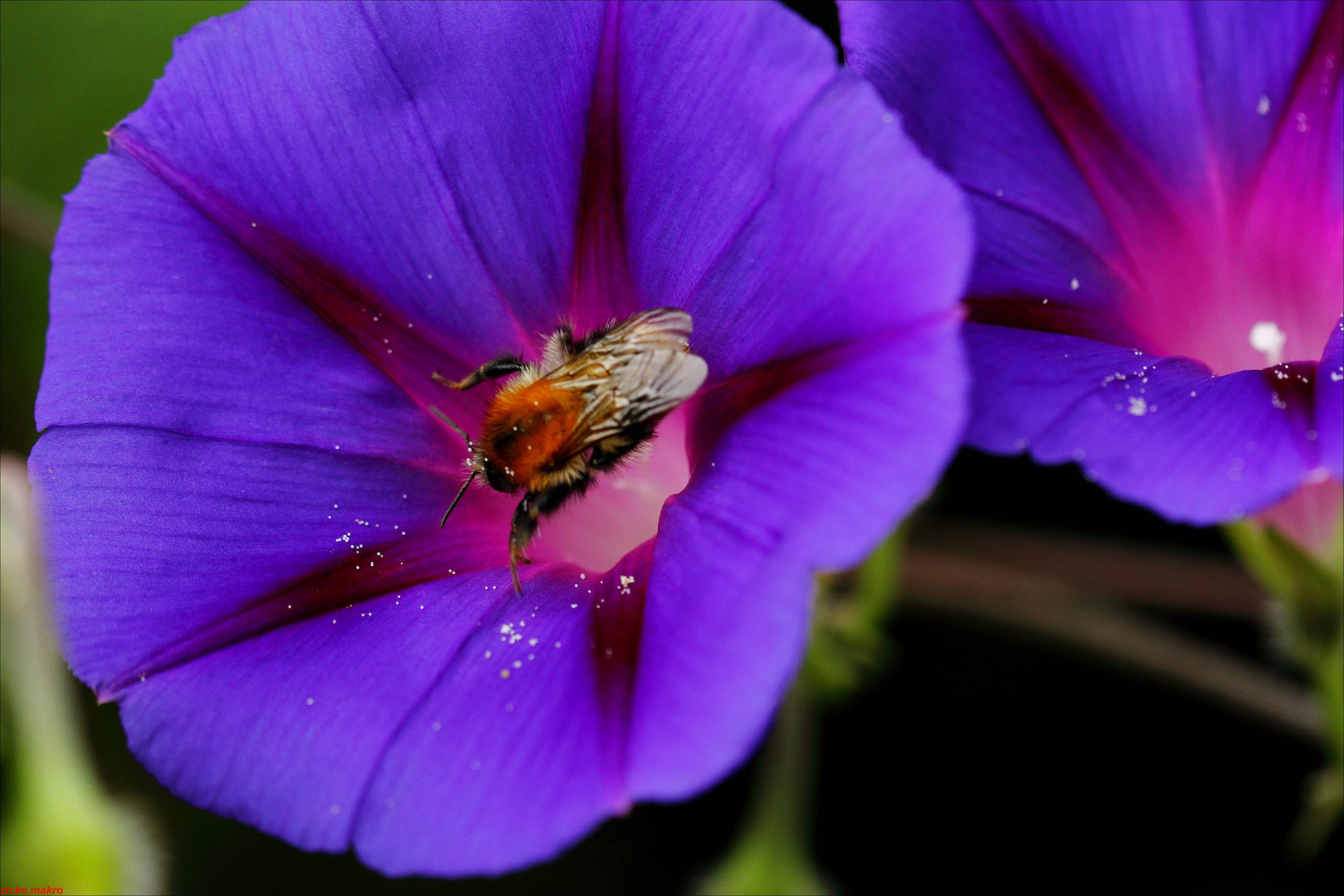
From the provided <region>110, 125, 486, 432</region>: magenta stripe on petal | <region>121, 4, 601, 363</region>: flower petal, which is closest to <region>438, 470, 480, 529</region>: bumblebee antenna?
<region>110, 125, 486, 432</region>: magenta stripe on petal

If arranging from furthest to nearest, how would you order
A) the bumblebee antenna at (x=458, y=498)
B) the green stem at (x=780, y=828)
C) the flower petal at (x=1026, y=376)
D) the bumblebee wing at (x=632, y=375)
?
1. the green stem at (x=780, y=828)
2. the bumblebee antenna at (x=458, y=498)
3. the bumblebee wing at (x=632, y=375)
4. the flower petal at (x=1026, y=376)

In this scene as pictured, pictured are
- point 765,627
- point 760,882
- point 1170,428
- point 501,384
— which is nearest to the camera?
point 765,627

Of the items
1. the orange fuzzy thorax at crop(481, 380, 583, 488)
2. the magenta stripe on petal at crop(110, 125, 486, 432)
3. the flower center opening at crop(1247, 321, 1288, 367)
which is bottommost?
the flower center opening at crop(1247, 321, 1288, 367)

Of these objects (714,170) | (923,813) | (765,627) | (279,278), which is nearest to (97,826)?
(279,278)

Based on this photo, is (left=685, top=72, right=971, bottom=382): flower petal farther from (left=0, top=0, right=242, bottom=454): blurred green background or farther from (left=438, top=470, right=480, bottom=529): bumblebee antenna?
(left=0, top=0, right=242, bottom=454): blurred green background

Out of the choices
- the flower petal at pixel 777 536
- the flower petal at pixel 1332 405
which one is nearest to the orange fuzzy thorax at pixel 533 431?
the flower petal at pixel 777 536

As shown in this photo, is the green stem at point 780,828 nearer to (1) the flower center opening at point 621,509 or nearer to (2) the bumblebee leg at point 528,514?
(1) the flower center opening at point 621,509

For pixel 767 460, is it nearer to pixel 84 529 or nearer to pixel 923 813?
pixel 84 529
